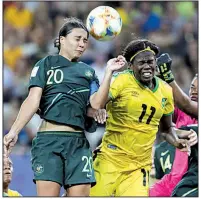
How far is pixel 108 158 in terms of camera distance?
6.68m

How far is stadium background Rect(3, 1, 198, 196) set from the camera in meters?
12.2

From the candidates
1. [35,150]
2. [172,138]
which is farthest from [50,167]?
[172,138]

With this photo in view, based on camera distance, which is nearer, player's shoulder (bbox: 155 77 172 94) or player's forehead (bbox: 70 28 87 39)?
player's forehead (bbox: 70 28 87 39)

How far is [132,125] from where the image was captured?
6594 mm

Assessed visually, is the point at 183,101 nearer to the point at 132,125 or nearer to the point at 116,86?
the point at 132,125

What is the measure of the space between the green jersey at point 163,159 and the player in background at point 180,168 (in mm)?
339

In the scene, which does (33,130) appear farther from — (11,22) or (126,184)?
(126,184)

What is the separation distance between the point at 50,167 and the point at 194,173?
138 cm

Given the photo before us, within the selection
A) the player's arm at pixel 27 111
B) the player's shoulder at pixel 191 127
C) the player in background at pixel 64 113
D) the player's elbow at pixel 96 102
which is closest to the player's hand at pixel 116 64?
the player in background at pixel 64 113

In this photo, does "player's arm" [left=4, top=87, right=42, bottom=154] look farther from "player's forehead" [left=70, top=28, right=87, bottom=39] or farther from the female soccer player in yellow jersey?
the female soccer player in yellow jersey

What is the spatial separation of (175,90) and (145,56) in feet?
1.99

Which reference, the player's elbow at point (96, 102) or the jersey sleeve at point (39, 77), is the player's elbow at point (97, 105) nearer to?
the player's elbow at point (96, 102)

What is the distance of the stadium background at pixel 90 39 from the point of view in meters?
12.2

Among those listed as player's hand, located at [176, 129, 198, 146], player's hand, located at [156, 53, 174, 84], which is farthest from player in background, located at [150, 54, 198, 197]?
player's hand, located at [176, 129, 198, 146]
